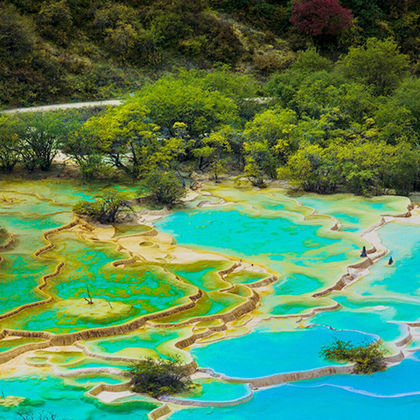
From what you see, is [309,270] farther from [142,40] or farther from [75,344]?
[142,40]

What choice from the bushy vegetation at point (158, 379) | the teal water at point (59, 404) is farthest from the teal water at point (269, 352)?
the teal water at point (59, 404)

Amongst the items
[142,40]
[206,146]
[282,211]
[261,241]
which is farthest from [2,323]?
[142,40]

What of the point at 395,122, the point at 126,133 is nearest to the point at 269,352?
the point at 126,133

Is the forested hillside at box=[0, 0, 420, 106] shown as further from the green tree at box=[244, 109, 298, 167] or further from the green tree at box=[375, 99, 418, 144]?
the green tree at box=[244, 109, 298, 167]

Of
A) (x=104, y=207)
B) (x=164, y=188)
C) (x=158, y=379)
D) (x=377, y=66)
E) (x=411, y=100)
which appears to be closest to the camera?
(x=158, y=379)

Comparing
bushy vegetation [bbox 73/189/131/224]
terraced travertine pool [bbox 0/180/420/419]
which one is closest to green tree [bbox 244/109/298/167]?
terraced travertine pool [bbox 0/180/420/419]

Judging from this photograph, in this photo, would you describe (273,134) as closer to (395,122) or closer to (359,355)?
(395,122)
